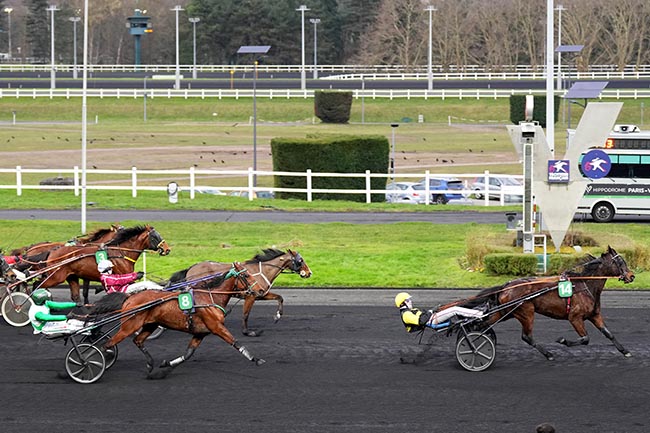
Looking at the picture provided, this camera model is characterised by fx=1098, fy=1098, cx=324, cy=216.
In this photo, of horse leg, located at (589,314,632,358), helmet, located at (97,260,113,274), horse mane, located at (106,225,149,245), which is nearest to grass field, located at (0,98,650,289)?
horse mane, located at (106,225,149,245)

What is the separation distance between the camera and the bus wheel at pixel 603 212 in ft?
109

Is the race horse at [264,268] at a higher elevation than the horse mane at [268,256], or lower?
lower

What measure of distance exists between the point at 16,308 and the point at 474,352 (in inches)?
278

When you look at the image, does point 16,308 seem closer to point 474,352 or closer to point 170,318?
point 170,318

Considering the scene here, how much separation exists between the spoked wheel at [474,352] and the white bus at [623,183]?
2014 centimetres

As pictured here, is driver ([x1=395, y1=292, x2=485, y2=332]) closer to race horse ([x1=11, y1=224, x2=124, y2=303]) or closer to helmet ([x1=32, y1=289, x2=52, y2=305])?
helmet ([x1=32, y1=289, x2=52, y2=305])

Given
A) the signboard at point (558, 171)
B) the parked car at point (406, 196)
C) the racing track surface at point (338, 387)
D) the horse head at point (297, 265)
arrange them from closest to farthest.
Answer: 1. the racing track surface at point (338, 387)
2. the horse head at point (297, 265)
3. the signboard at point (558, 171)
4. the parked car at point (406, 196)

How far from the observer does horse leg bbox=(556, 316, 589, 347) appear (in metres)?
13.8

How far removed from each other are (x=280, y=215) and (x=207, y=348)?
16980 millimetres

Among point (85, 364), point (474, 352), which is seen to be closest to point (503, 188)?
point (474, 352)

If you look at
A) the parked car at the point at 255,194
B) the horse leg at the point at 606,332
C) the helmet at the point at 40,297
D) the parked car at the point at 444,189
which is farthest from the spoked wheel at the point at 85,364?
the parked car at the point at 255,194

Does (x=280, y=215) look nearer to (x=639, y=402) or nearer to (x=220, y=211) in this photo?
(x=220, y=211)

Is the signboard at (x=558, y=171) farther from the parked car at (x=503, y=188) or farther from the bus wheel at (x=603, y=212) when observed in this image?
the parked car at (x=503, y=188)

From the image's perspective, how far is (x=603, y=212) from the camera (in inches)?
1309
